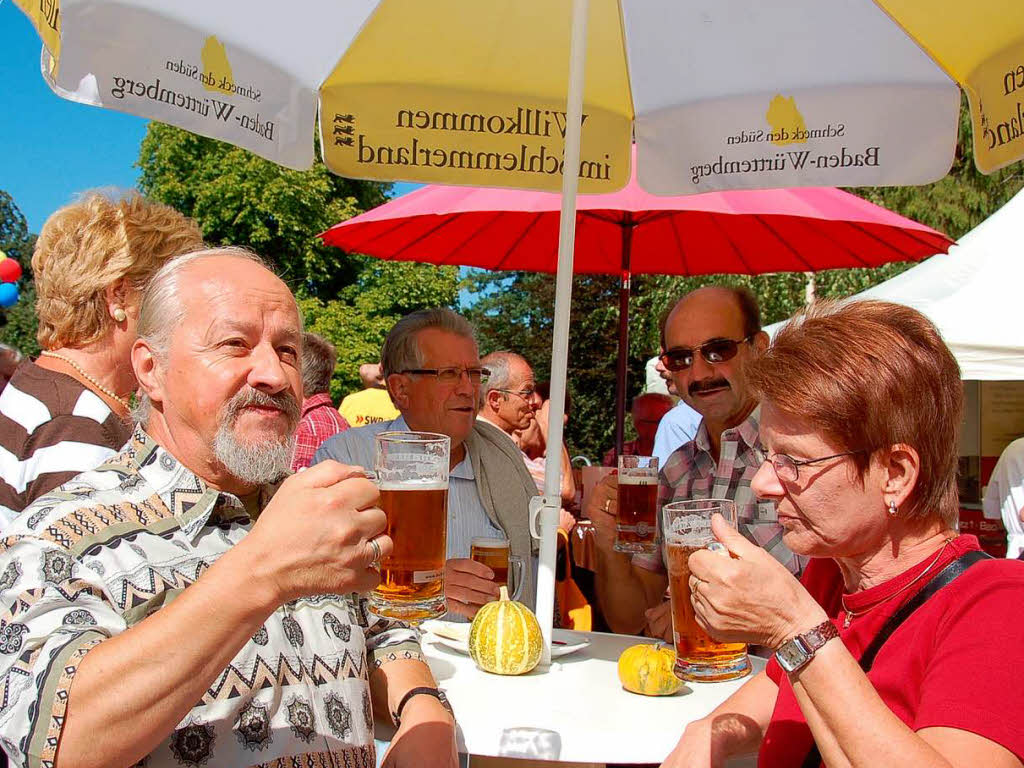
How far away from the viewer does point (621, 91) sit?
10.8 feet

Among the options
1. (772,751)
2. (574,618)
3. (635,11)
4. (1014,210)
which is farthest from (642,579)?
(1014,210)

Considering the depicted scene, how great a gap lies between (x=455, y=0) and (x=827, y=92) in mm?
1340

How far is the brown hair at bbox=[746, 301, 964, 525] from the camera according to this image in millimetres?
1743

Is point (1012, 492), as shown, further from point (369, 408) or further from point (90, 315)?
point (90, 315)

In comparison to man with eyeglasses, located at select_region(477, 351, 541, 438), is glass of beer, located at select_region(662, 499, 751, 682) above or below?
below

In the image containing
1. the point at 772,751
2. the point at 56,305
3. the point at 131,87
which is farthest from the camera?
the point at 56,305

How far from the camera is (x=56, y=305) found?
2672 mm

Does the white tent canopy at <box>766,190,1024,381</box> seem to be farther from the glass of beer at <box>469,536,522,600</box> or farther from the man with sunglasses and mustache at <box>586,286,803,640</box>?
the glass of beer at <box>469,536,522,600</box>

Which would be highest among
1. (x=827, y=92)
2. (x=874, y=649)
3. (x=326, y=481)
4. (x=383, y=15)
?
(x=383, y=15)

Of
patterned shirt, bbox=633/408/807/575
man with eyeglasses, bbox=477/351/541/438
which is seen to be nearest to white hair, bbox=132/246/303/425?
patterned shirt, bbox=633/408/807/575

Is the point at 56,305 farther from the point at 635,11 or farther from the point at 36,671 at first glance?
the point at 635,11

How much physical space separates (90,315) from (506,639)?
158 cm

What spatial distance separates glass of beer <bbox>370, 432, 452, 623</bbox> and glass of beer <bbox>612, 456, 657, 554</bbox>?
1.22 meters

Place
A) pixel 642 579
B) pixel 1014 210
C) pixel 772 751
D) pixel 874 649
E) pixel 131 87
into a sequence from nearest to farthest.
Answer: pixel 874 649
pixel 772 751
pixel 131 87
pixel 642 579
pixel 1014 210
